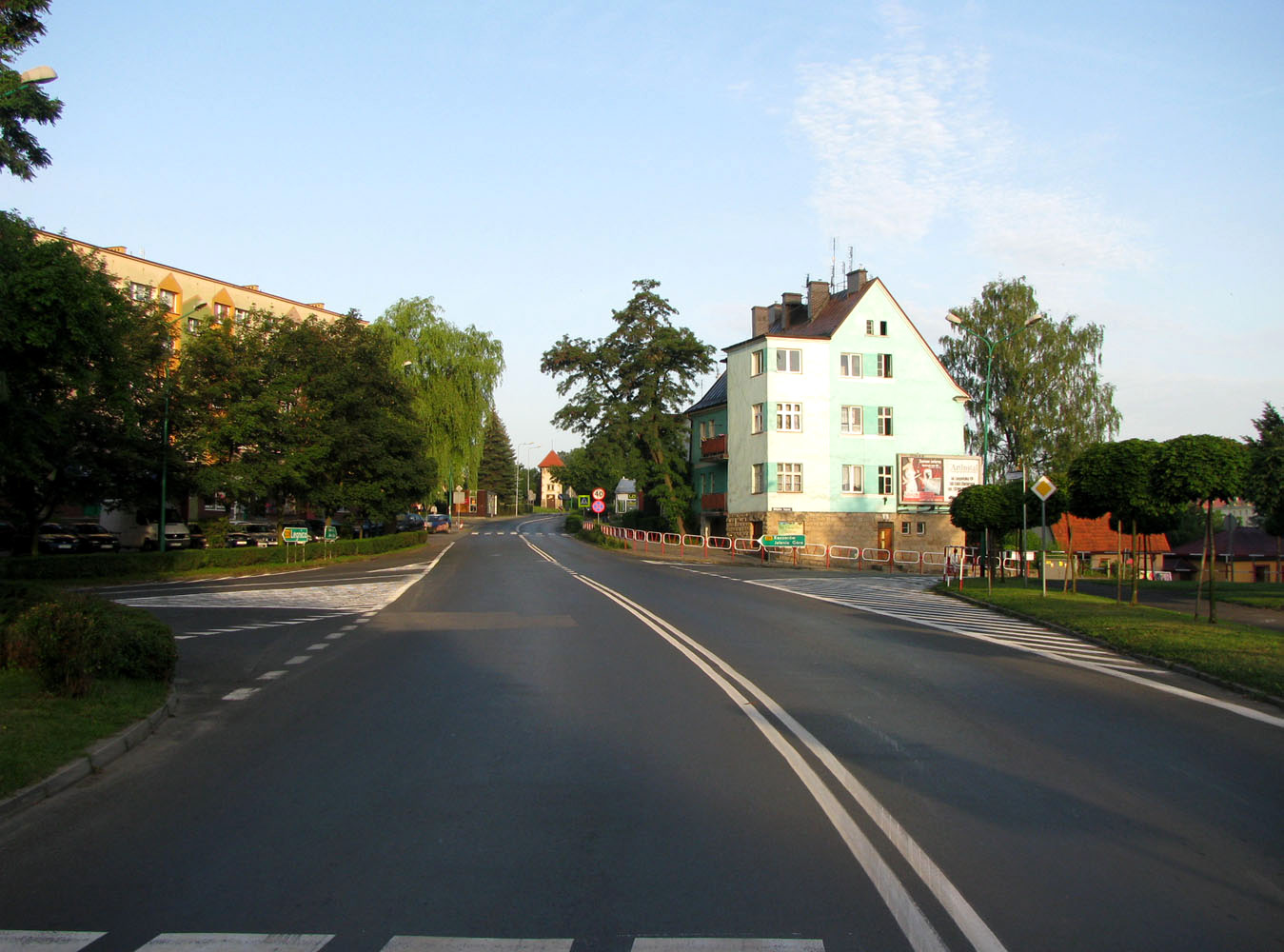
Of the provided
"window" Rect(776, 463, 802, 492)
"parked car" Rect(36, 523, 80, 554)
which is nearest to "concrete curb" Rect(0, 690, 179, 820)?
"parked car" Rect(36, 523, 80, 554)

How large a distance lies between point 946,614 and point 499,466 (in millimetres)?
118876

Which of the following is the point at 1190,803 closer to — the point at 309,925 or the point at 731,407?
the point at 309,925

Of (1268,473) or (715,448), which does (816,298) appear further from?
(1268,473)

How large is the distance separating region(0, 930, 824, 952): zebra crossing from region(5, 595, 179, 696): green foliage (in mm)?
5414

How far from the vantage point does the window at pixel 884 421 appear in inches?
2233

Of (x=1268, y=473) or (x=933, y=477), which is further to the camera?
(x=933, y=477)

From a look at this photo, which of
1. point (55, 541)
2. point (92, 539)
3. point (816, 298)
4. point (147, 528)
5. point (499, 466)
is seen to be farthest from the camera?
point (499, 466)

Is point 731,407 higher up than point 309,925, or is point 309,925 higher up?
point 731,407

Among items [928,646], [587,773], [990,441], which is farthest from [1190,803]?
[990,441]

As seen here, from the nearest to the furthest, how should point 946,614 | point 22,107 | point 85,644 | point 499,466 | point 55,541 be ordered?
point 85,644 < point 22,107 < point 946,614 < point 55,541 < point 499,466

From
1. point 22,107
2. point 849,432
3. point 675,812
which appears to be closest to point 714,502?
point 849,432

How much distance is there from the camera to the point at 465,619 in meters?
19.4

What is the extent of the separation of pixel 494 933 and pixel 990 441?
6108 cm

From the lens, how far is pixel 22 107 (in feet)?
48.5
